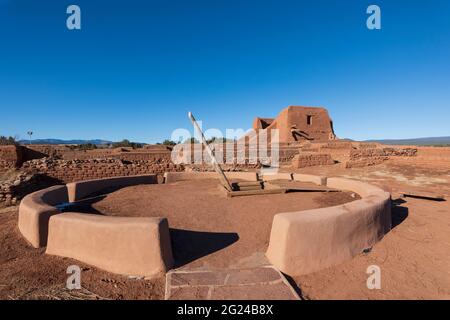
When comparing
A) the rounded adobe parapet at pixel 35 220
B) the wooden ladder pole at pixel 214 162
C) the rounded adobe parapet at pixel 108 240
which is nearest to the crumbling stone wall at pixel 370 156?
the wooden ladder pole at pixel 214 162

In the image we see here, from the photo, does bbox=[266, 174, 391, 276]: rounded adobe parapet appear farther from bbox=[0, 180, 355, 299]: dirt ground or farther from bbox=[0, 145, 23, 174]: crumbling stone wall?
bbox=[0, 145, 23, 174]: crumbling stone wall

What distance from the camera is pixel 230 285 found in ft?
7.66

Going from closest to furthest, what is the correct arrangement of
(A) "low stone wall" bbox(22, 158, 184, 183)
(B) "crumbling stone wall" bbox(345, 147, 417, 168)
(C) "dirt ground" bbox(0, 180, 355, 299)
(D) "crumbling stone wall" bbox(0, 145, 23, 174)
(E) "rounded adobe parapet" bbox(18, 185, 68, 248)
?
(C) "dirt ground" bbox(0, 180, 355, 299), (E) "rounded adobe parapet" bbox(18, 185, 68, 248), (A) "low stone wall" bbox(22, 158, 184, 183), (B) "crumbling stone wall" bbox(345, 147, 417, 168), (D) "crumbling stone wall" bbox(0, 145, 23, 174)

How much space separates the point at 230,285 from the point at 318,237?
3.92 feet

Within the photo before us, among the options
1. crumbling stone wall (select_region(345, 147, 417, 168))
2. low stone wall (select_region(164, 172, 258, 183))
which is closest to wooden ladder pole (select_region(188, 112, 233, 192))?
low stone wall (select_region(164, 172, 258, 183))

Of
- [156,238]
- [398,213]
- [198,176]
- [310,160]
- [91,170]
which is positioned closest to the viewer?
[156,238]

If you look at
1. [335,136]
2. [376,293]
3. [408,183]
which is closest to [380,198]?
[376,293]

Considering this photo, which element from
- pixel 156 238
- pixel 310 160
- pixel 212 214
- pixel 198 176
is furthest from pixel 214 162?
pixel 310 160

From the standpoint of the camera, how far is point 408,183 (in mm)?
9398

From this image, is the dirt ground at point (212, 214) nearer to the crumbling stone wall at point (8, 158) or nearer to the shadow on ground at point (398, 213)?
the shadow on ground at point (398, 213)

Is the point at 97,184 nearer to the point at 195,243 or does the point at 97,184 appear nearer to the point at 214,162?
the point at 214,162

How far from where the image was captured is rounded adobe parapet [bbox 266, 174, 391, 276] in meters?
2.64

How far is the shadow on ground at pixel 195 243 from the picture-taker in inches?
116
